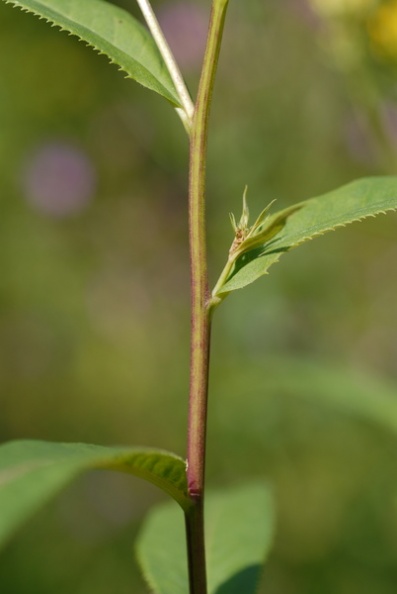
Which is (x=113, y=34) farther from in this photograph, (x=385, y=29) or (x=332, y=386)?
(x=385, y=29)

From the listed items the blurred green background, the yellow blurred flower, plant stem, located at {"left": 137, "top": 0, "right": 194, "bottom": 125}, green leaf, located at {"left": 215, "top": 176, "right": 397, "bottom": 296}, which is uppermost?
plant stem, located at {"left": 137, "top": 0, "right": 194, "bottom": 125}

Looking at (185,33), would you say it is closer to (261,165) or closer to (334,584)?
(261,165)

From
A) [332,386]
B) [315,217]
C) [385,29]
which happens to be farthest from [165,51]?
[385,29]

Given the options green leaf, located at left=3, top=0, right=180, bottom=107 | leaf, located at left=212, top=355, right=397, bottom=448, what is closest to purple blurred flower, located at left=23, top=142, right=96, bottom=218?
leaf, located at left=212, top=355, right=397, bottom=448

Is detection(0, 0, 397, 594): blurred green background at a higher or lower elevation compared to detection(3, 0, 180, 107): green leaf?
lower

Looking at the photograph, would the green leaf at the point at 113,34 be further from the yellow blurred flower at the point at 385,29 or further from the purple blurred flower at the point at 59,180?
the purple blurred flower at the point at 59,180

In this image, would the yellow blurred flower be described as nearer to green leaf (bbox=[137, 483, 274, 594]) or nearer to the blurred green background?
the blurred green background

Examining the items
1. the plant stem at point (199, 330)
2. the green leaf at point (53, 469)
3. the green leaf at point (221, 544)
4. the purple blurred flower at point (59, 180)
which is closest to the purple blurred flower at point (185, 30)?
the purple blurred flower at point (59, 180)
